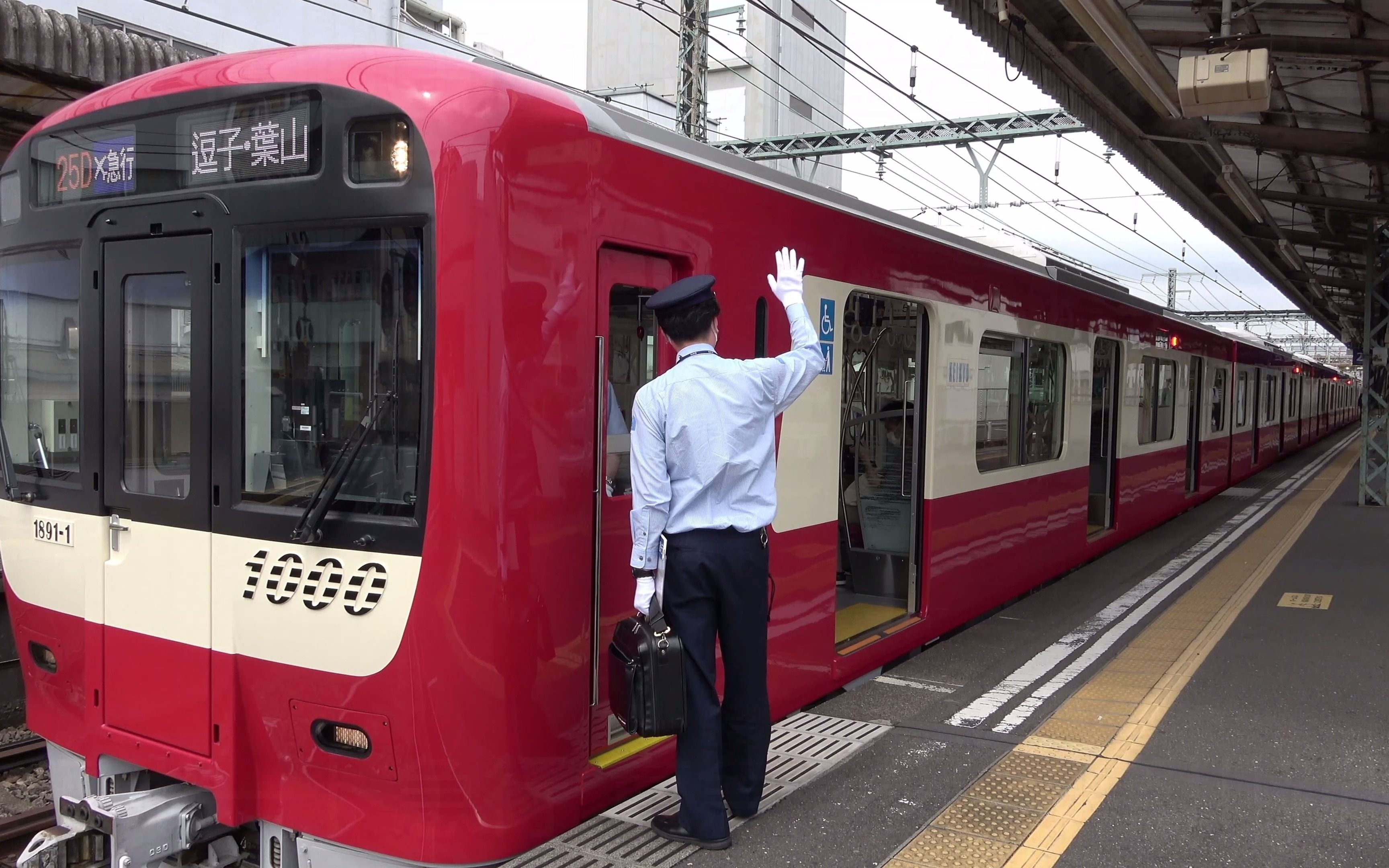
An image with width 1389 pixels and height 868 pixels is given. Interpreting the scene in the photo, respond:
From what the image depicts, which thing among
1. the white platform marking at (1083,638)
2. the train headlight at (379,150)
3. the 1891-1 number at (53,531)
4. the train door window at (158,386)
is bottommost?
the white platform marking at (1083,638)

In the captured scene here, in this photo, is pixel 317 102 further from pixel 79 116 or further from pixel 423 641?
pixel 423 641

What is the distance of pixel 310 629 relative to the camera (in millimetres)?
3131

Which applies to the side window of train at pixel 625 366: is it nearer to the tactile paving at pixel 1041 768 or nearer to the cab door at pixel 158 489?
the cab door at pixel 158 489

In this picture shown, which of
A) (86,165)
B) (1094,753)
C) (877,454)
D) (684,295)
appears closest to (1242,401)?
(877,454)

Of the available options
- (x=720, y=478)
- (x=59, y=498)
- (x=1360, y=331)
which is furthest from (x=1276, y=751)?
(x=1360, y=331)

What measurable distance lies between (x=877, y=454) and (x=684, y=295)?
377 cm

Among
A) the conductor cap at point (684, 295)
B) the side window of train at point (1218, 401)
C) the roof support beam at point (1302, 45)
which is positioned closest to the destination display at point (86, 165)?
the conductor cap at point (684, 295)

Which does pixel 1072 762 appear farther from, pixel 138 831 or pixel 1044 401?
pixel 1044 401

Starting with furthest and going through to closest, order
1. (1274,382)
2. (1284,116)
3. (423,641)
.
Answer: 1. (1274,382)
2. (1284,116)
3. (423,641)

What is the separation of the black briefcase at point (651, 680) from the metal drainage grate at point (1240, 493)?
14298 millimetres

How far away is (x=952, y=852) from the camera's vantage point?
339 centimetres

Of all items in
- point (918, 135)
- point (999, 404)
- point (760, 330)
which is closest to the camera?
point (760, 330)

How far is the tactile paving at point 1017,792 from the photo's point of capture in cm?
379

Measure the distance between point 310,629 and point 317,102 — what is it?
5.15 ft
